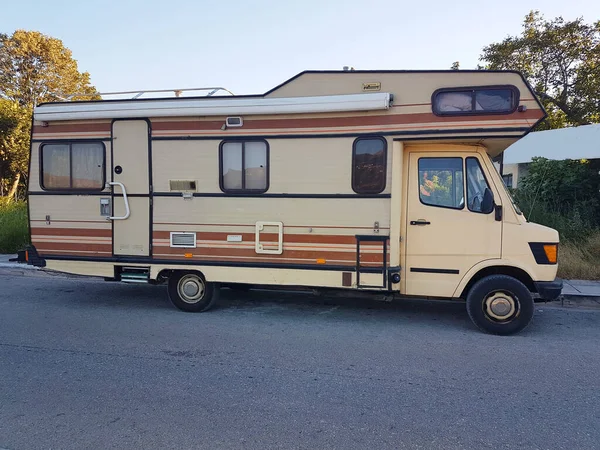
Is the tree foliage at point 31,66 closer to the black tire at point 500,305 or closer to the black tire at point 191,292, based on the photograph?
the black tire at point 191,292

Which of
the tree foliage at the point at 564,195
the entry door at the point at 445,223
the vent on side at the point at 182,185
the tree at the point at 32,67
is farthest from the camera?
the tree at the point at 32,67

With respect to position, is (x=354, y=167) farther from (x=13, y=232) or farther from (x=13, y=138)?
(x=13, y=138)

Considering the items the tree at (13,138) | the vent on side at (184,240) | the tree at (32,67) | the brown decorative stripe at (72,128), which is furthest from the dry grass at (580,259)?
the tree at (32,67)

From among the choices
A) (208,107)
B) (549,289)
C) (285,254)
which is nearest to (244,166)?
(208,107)

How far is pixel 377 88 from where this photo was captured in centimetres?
594

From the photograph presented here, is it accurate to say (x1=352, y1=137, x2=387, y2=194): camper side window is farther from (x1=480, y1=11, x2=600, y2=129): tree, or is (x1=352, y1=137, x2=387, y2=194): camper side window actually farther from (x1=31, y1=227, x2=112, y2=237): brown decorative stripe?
(x1=480, y1=11, x2=600, y2=129): tree

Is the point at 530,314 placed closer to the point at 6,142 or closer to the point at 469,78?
the point at 469,78

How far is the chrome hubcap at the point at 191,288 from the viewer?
267 inches

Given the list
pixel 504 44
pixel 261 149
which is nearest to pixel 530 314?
pixel 261 149

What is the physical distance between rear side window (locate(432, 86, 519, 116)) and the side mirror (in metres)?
0.98

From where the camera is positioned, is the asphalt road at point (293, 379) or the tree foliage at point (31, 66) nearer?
the asphalt road at point (293, 379)

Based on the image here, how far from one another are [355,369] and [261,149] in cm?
314

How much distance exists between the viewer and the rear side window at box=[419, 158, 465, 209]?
5.94m

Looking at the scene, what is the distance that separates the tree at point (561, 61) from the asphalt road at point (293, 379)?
53.9 ft
